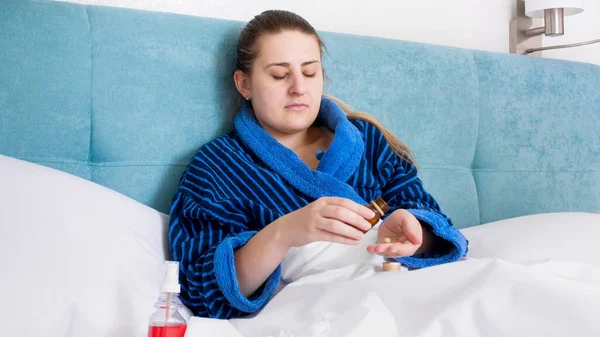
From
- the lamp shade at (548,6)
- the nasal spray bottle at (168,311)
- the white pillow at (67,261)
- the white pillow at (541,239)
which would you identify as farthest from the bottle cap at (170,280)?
the lamp shade at (548,6)

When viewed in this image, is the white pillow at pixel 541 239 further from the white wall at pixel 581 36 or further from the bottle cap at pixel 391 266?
the white wall at pixel 581 36

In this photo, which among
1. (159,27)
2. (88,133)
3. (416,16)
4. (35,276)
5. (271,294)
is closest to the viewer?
(35,276)

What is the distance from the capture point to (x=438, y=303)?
1014 millimetres

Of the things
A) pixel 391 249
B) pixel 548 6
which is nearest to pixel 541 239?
pixel 391 249

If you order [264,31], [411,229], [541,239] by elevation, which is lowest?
[541,239]

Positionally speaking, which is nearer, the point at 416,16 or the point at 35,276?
the point at 35,276

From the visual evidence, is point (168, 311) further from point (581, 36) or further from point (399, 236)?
point (581, 36)

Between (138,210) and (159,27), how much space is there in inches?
17.8

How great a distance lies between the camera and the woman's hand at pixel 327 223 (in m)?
1.15

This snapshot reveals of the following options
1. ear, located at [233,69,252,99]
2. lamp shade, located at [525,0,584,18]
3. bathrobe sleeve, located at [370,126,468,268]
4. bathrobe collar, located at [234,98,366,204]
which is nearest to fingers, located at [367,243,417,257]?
bathrobe sleeve, located at [370,126,468,268]

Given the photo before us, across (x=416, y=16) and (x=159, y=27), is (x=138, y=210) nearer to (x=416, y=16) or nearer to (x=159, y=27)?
(x=159, y=27)

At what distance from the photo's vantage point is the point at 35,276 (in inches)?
42.0

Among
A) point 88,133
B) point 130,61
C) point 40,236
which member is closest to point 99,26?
point 130,61

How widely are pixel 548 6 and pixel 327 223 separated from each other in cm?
154
